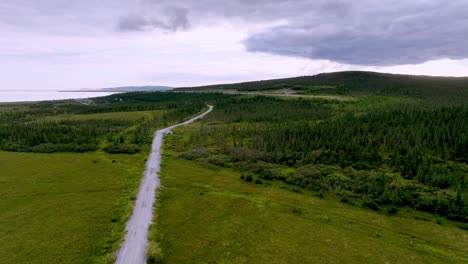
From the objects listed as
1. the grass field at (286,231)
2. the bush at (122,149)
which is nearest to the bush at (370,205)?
the grass field at (286,231)

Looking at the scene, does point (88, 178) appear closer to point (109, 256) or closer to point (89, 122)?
point (109, 256)

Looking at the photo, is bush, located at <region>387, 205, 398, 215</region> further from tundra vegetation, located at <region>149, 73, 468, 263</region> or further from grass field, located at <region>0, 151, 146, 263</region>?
grass field, located at <region>0, 151, 146, 263</region>

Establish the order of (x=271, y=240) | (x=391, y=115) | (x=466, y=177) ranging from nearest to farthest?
(x=271, y=240) → (x=466, y=177) → (x=391, y=115)

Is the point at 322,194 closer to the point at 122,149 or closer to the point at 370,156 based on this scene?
the point at 370,156

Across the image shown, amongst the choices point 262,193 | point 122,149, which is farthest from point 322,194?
point 122,149

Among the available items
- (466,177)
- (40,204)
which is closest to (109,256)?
(40,204)

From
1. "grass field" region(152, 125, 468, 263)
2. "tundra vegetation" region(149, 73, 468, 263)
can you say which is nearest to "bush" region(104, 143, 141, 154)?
"tundra vegetation" region(149, 73, 468, 263)
